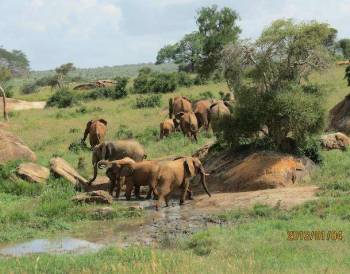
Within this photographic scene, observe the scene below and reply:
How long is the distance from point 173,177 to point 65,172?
3880 mm

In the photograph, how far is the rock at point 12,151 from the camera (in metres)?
19.7

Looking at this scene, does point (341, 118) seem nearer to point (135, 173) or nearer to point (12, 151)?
point (135, 173)

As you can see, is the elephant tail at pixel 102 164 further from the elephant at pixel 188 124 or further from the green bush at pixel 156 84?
the green bush at pixel 156 84

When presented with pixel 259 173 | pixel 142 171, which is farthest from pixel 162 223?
pixel 259 173

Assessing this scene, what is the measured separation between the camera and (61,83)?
206ft

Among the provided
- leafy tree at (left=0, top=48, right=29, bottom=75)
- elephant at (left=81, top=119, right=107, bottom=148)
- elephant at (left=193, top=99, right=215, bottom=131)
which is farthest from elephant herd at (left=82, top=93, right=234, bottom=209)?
leafy tree at (left=0, top=48, right=29, bottom=75)

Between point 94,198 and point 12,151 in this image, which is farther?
point 12,151

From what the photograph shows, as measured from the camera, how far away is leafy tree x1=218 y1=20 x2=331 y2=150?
17.7 meters

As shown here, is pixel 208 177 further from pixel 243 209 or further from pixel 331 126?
pixel 331 126

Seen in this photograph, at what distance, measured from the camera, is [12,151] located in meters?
20.0

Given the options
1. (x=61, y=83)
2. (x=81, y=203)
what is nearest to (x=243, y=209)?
(x=81, y=203)

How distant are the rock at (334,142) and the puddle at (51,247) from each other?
950cm

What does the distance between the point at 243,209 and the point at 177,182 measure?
7.87 ft

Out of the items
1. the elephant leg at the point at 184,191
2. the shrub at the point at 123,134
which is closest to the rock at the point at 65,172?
the elephant leg at the point at 184,191
